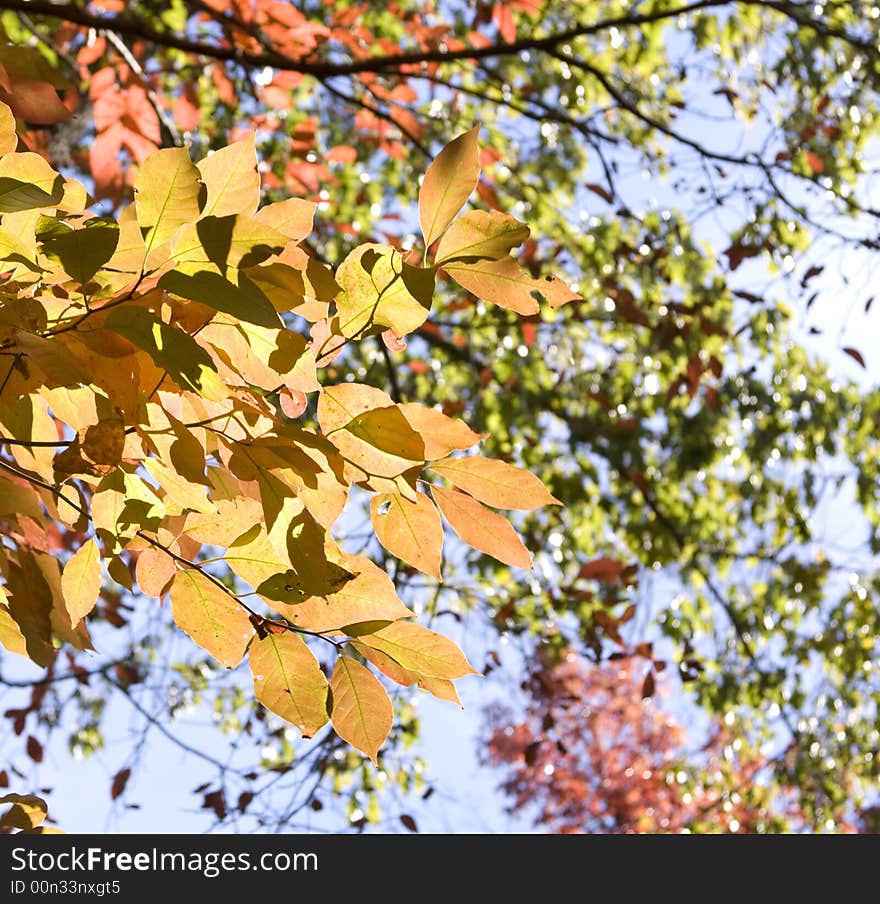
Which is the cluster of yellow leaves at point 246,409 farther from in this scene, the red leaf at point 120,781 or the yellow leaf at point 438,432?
the red leaf at point 120,781

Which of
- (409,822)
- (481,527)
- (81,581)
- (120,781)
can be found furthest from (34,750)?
(481,527)

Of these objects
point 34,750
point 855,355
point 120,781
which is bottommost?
point 120,781

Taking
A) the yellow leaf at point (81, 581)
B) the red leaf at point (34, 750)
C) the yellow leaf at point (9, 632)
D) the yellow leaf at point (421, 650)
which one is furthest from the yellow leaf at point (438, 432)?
the red leaf at point (34, 750)

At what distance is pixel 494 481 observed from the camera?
578mm

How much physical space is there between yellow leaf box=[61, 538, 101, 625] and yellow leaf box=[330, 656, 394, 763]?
0.16 meters

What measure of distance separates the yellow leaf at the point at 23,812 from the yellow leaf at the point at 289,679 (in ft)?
0.70

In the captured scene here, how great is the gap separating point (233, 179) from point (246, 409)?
12 cm

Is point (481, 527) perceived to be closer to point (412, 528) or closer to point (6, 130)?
point (412, 528)

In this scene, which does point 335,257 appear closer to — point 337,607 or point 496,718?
point 337,607
